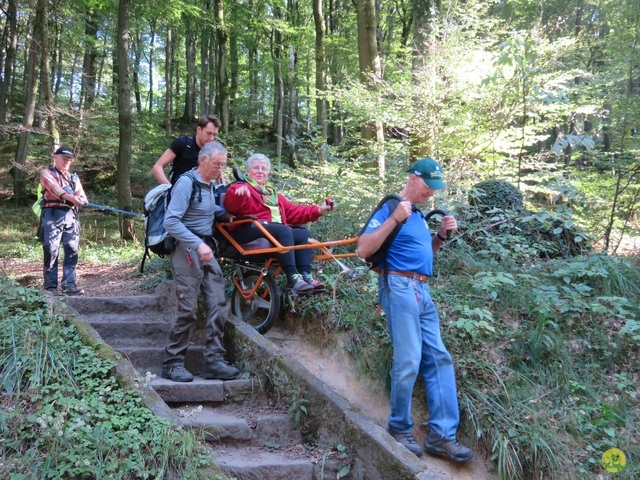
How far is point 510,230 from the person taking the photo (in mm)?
6531

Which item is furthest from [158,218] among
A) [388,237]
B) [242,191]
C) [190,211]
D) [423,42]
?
[423,42]

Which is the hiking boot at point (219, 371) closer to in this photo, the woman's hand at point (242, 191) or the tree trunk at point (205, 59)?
the woman's hand at point (242, 191)

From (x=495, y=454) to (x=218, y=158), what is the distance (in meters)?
3.29

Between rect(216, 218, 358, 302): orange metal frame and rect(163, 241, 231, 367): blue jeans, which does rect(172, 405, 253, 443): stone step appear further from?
rect(216, 218, 358, 302): orange metal frame

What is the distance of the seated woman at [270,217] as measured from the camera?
15.4 ft

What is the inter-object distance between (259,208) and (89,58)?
2011 centimetres

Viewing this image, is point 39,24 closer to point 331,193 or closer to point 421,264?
point 331,193

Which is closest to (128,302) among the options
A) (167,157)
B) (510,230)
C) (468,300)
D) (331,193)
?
(167,157)

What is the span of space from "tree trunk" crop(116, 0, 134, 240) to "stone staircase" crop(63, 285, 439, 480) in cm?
843

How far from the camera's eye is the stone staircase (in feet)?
10.1

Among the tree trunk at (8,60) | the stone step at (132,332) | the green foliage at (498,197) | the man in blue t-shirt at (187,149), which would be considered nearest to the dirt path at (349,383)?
the stone step at (132,332)

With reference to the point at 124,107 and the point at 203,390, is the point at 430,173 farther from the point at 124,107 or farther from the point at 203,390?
the point at 124,107

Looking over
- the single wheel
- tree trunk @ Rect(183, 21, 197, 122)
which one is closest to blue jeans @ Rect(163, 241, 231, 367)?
the single wheel

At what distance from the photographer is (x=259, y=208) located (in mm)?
4895
